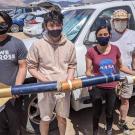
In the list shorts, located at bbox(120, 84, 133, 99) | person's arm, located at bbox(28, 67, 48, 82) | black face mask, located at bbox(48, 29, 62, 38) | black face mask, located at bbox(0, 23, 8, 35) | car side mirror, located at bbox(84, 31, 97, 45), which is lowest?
shorts, located at bbox(120, 84, 133, 99)

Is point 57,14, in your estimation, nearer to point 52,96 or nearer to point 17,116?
point 52,96

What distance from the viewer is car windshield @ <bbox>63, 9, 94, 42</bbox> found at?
548 cm

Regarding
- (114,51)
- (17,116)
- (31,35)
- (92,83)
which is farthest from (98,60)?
(31,35)

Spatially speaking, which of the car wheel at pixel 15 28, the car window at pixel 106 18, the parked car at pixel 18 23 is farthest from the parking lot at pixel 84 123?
the parked car at pixel 18 23

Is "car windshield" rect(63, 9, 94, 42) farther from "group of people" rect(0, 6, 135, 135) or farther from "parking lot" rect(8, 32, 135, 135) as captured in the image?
"parking lot" rect(8, 32, 135, 135)

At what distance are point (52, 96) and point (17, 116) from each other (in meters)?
0.51

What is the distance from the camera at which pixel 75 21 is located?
19.0 feet

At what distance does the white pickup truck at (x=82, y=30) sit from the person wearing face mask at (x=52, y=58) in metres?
0.87

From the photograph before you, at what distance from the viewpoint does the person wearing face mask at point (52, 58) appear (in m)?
3.96

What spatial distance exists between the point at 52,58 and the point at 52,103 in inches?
23.3

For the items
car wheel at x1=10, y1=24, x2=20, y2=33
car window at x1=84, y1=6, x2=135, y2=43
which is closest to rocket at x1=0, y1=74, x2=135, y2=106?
car window at x1=84, y1=6, x2=135, y2=43

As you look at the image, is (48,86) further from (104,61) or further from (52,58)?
(104,61)

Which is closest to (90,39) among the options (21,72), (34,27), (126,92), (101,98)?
(126,92)

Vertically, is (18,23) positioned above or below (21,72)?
below
